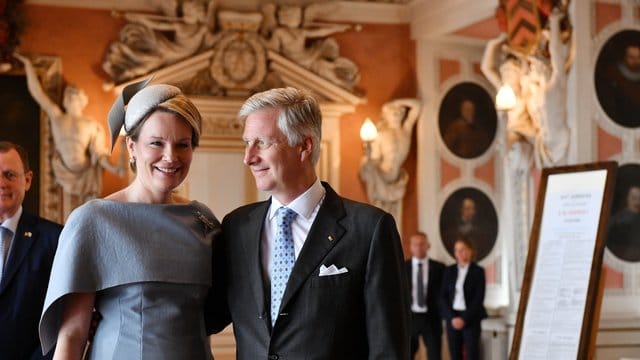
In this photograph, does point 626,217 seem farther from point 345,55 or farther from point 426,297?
point 345,55

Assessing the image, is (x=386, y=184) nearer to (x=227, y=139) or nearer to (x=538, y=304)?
(x=227, y=139)

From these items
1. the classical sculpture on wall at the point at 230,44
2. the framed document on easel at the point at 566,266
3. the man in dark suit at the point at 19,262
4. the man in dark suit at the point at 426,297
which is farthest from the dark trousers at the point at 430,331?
the man in dark suit at the point at 19,262

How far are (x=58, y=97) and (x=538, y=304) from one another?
5902 millimetres

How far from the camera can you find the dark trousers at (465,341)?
10.5 metres

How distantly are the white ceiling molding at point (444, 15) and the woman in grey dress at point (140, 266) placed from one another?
8.07 metres

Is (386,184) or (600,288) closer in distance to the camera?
(600,288)

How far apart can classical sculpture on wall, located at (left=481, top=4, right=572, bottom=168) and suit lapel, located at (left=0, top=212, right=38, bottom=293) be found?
19.4ft

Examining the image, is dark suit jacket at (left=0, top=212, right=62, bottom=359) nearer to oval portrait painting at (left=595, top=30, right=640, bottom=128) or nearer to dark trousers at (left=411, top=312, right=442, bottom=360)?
oval portrait painting at (left=595, top=30, right=640, bottom=128)

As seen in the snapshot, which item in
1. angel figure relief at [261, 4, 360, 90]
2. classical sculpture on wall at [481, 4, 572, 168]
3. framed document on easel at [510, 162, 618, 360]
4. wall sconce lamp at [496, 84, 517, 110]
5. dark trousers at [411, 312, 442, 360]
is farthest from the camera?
angel figure relief at [261, 4, 360, 90]

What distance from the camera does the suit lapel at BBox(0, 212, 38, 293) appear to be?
4352 mm

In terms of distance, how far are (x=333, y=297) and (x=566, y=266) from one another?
5.28 m

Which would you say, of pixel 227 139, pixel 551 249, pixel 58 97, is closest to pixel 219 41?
pixel 227 139

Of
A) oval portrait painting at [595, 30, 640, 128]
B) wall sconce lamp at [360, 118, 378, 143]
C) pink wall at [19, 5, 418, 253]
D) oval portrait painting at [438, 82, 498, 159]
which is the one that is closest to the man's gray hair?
oval portrait painting at [595, 30, 640, 128]

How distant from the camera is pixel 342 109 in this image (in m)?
12.5
